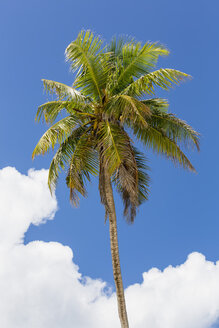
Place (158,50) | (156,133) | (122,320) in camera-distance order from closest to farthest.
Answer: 1. (122,320)
2. (158,50)
3. (156,133)

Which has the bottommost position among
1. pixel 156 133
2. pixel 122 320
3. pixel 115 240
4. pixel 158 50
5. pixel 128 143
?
pixel 122 320

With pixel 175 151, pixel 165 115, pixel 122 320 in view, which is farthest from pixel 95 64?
pixel 122 320

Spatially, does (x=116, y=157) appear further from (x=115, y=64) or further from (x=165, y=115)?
(x=115, y=64)

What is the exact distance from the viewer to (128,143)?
11766 mm

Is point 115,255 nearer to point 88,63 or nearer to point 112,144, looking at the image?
point 112,144

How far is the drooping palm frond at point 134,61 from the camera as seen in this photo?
11.9 metres

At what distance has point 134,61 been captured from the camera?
12.1 m

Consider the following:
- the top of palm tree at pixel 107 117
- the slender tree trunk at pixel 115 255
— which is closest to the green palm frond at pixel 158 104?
the top of palm tree at pixel 107 117

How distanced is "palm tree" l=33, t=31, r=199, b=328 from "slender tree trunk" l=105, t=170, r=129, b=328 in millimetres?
27

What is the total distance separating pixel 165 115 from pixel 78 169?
10.8ft

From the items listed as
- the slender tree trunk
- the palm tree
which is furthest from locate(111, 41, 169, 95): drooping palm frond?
the slender tree trunk

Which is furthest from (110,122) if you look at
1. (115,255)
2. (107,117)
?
(115,255)

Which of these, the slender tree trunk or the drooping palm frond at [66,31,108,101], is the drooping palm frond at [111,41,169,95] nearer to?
the drooping palm frond at [66,31,108,101]

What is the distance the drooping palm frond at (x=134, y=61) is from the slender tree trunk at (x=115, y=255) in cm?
293
